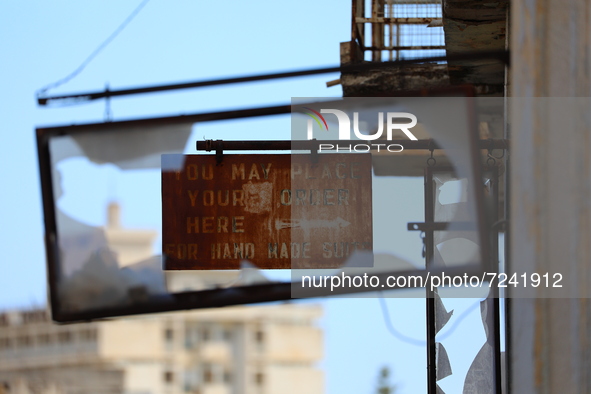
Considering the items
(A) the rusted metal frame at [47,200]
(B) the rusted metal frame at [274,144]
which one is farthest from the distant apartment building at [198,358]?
(A) the rusted metal frame at [47,200]

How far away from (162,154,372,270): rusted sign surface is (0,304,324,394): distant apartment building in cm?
8425

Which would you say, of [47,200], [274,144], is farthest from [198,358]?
[47,200]

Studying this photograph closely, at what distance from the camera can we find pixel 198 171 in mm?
3766

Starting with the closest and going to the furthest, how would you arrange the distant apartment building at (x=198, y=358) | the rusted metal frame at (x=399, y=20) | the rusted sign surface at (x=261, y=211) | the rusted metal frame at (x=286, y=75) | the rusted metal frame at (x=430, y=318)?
the rusted metal frame at (x=286, y=75) < the rusted sign surface at (x=261, y=211) < the rusted metal frame at (x=430, y=318) < the rusted metal frame at (x=399, y=20) < the distant apartment building at (x=198, y=358)

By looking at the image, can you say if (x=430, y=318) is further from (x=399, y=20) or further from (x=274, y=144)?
(x=399, y=20)

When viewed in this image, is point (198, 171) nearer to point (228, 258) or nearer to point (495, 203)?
point (228, 258)

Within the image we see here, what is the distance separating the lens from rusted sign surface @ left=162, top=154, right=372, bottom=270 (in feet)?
12.1

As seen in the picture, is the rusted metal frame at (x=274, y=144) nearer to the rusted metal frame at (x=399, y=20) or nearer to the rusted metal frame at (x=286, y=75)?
the rusted metal frame at (x=286, y=75)

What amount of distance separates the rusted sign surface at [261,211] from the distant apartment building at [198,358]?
84.3 metres

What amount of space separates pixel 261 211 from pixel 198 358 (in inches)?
3535

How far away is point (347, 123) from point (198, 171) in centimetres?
68

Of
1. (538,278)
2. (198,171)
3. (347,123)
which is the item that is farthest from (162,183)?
(538,278)

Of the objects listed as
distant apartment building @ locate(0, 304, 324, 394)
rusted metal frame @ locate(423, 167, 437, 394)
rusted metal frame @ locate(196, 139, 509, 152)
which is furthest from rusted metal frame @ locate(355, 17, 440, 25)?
distant apartment building @ locate(0, 304, 324, 394)

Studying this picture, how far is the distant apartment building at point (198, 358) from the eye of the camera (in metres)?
88.1
